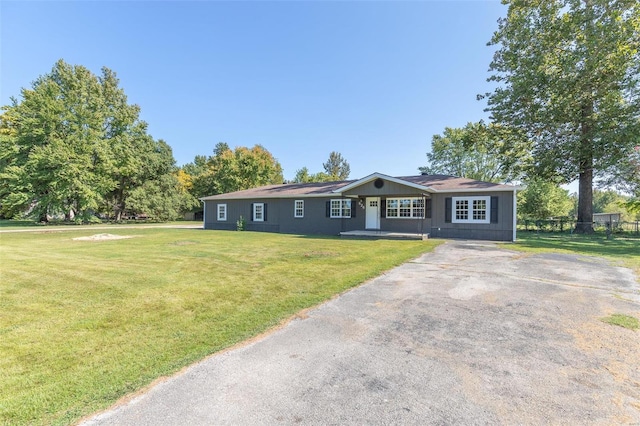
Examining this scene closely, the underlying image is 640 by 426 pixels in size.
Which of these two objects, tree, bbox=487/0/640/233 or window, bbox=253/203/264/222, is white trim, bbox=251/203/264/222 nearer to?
window, bbox=253/203/264/222

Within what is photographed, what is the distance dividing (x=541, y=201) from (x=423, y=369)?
31300mm

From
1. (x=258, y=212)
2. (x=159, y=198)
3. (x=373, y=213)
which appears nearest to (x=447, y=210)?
(x=373, y=213)

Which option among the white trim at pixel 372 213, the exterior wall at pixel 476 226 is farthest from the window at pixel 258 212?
the exterior wall at pixel 476 226

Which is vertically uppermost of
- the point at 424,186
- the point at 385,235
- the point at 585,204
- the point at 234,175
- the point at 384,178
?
the point at 234,175

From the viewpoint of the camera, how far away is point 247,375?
8.82 ft

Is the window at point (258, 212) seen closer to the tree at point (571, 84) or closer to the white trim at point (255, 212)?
the white trim at point (255, 212)

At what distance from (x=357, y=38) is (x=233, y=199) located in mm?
13401

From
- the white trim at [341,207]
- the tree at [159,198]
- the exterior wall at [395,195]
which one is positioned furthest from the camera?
the tree at [159,198]

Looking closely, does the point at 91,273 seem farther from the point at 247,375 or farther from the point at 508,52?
the point at 508,52

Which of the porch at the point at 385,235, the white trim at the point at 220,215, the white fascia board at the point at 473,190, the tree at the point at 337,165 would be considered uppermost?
the tree at the point at 337,165

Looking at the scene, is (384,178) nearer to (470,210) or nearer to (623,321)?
(470,210)

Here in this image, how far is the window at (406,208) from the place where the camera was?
633 inches

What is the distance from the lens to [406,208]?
1642 cm

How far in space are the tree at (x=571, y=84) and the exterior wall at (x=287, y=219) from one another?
13247 mm
